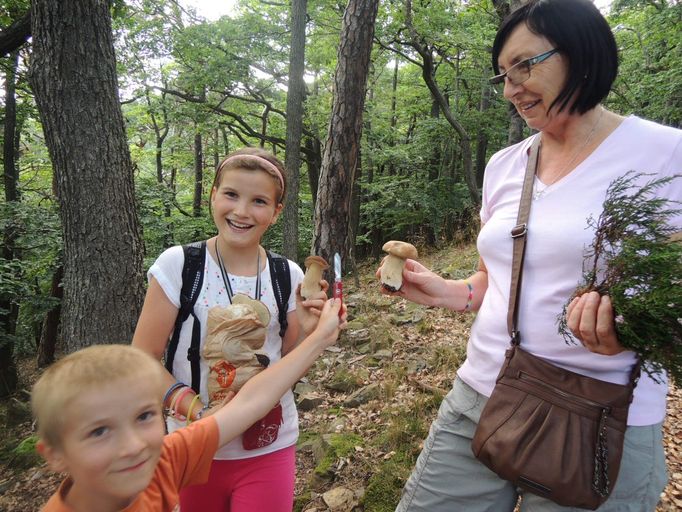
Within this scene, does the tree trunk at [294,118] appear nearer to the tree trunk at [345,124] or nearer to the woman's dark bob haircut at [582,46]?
the tree trunk at [345,124]

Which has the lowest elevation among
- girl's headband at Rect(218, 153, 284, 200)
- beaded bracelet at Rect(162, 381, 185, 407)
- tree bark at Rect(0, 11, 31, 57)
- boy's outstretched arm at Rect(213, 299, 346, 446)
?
beaded bracelet at Rect(162, 381, 185, 407)

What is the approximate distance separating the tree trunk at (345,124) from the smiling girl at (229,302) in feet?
9.81

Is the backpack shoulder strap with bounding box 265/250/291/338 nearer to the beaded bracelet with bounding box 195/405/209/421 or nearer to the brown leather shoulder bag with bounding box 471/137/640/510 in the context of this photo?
the beaded bracelet with bounding box 195/405/209/421

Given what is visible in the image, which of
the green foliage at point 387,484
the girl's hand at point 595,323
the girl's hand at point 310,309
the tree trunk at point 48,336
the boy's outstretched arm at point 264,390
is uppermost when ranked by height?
the girl's hand at point 595,323

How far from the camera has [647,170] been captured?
1265 millimetres

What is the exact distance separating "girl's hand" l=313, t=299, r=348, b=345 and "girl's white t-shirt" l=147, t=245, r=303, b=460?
0.85 feet

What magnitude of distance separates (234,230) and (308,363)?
2.24 feet

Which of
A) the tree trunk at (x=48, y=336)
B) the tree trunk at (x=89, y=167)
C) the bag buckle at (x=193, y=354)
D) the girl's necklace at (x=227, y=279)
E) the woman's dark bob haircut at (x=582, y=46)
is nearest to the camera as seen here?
the woman's dark bob haircut at (x=582, y=46)

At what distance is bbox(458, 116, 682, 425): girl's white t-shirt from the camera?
1269mm

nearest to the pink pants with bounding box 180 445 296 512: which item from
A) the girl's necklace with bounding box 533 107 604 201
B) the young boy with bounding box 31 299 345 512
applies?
the young boy with bounding box 31 299 345 512

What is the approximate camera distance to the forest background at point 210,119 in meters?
3.38

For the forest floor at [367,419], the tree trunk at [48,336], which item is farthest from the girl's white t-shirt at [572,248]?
the tree trunk at [48,336]

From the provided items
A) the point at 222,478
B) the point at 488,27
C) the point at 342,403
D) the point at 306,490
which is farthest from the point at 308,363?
the point at 488,27

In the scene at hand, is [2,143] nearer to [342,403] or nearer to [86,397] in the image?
[342,403]
